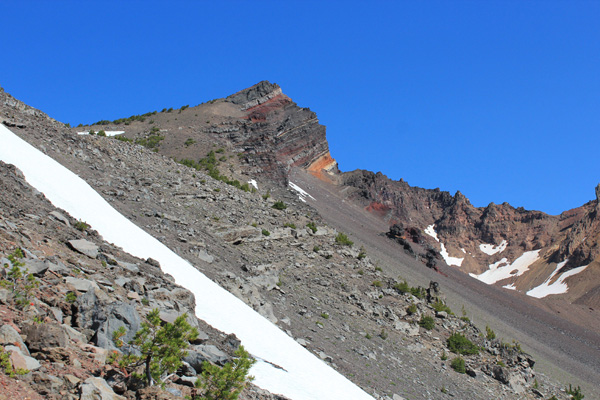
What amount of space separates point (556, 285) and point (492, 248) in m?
51.7

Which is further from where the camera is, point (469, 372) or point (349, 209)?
point (349, 209)

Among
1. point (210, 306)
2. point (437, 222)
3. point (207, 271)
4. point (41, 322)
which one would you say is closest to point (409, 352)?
point (207, 271)

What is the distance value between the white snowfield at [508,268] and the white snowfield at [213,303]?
158 meters

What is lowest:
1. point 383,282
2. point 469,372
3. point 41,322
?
point 41,322

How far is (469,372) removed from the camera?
25.4 m

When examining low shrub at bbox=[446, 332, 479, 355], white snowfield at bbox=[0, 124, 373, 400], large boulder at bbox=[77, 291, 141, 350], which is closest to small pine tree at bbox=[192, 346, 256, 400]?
large boulder at bbox=[77, 291, 141, 350]

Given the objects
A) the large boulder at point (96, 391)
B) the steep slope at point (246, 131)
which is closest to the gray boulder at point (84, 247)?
the large boulder at point (96, 391)

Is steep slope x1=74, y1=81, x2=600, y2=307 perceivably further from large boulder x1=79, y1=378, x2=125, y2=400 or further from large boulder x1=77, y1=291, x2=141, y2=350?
large boulder x1=79, y1=378, x2=125, y2=400

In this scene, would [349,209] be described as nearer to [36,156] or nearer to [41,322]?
[36,156]

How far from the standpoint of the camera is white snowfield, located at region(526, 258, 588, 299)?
124506 millimetres

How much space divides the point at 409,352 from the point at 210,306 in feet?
45.5

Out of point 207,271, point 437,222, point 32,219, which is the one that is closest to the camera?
point 32,219

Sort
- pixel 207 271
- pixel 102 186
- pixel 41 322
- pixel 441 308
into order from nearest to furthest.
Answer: pixel 41 322
pixel 207 271
pixel 102 186
pixel 441 308

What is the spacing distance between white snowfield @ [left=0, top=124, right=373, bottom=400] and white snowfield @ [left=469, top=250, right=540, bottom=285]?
6202 inches
